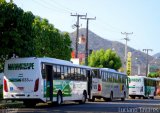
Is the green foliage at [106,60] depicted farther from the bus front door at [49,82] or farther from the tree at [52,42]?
the bus front door at [49,82]

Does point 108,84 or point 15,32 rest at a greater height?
point 15,32

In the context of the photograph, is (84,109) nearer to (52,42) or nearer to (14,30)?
(14,30)

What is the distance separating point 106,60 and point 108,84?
50.1m

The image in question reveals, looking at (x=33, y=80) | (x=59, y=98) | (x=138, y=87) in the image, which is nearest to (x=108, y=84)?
(x=59, y=98)

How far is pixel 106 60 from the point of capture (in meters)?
94.8

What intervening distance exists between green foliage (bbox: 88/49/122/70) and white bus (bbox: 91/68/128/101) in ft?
135

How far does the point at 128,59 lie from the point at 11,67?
74.1 m

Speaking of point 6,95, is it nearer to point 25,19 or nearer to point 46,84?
point 46,84

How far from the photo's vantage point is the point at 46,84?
1134 inches

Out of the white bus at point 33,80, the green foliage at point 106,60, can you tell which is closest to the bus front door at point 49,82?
the white bus at point 33,80

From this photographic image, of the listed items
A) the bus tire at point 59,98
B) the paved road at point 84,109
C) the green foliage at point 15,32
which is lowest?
the paved road at point 84,109

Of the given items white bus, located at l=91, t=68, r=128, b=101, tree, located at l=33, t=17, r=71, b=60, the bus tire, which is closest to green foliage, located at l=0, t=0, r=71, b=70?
the bus tire

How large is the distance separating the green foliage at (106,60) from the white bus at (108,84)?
4108cm

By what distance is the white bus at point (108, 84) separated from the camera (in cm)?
4162
